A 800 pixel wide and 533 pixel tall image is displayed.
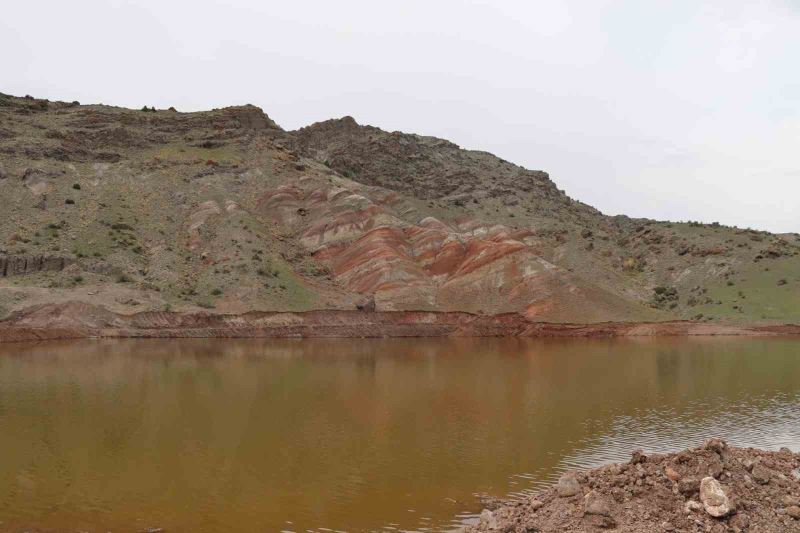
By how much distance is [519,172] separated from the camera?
150125mm

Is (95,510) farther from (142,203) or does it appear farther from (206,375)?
(142,203)

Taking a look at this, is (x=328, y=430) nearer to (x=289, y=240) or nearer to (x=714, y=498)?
(x=714, y=498)

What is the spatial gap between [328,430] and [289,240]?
73025 mm

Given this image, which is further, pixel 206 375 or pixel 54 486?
pixel 206 375

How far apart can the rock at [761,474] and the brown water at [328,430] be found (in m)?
5.96

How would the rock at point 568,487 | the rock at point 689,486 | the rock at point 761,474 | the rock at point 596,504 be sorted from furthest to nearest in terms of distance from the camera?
the rock at point 568,487 → the rock at point 761,474 → the rock at point 689,486 → the rock at point 596,504

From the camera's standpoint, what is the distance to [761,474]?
14703mm

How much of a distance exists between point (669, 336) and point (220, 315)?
188ft

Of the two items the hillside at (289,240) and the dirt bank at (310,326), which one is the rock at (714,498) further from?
the hillside at (289,240)

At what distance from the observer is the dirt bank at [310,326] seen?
6419 centimetres

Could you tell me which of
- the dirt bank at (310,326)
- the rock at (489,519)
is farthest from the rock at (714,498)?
the dirt bank at (310,326)

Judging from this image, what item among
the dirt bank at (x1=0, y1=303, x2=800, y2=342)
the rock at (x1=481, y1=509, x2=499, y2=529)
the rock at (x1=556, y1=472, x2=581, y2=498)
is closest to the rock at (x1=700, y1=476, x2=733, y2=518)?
the rock at (x1=556, y1=472, x2=581, y2=498)

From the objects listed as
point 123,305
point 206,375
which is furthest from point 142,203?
point 206,375

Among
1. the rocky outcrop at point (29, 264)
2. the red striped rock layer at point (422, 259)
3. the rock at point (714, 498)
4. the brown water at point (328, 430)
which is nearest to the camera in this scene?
the rock at point (714, 498)
